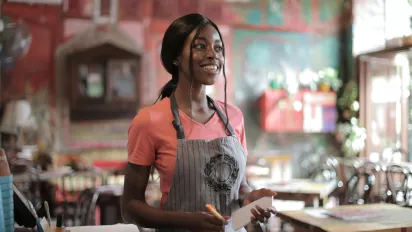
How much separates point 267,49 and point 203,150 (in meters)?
6.34

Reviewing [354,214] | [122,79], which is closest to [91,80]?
[122,79]

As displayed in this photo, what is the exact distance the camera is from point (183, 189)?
139 cm

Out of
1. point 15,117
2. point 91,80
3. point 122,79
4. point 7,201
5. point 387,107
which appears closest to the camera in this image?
point 7,201

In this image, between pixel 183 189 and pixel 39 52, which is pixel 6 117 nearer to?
pixel 39 52

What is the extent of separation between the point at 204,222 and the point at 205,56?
523 millimetres

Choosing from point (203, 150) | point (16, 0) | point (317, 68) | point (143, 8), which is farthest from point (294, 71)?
point (203, 150)

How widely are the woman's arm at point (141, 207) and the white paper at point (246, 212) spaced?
19 cm

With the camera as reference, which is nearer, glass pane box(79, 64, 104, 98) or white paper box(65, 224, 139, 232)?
white paper box(65, 224, 139, 232)

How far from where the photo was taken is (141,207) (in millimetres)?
1328

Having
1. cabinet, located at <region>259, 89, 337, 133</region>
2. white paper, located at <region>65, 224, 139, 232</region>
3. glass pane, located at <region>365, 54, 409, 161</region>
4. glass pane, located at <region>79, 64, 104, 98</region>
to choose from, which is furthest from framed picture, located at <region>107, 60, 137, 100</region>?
white paper, located at <region>65, 224, 139, 232</region>

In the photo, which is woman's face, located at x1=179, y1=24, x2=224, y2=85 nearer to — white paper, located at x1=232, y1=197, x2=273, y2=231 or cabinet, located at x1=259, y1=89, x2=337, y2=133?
white paper, located at x1=232, y1=197, x2=273, y2=231

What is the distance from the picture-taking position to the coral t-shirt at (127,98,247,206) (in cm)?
136

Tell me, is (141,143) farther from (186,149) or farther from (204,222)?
(204,222)

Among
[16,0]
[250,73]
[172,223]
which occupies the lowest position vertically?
[172,223]
